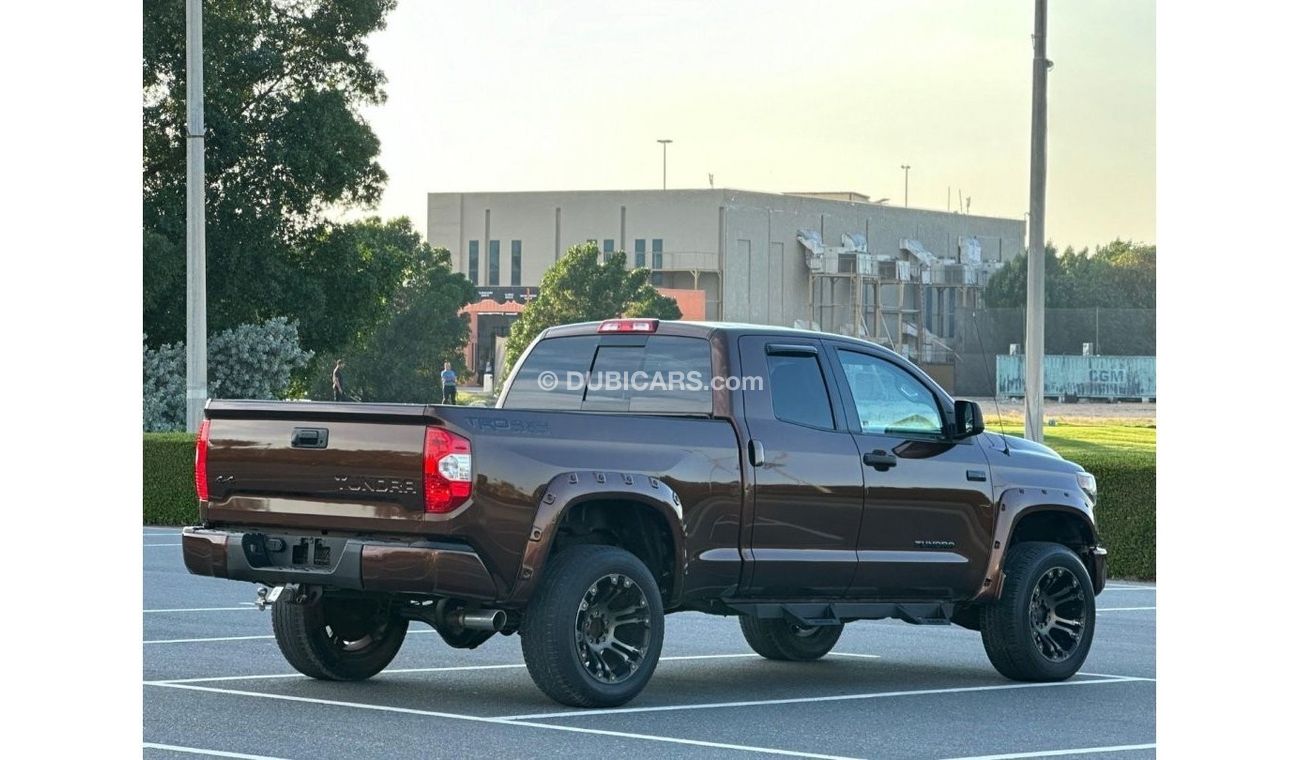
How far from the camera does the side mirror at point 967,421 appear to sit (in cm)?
1197

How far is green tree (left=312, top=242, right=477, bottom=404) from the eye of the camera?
254ft

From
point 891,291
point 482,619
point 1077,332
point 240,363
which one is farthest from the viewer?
point 891,291

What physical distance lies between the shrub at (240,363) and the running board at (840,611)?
27.5 metres

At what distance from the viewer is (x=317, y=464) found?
33.7 ft

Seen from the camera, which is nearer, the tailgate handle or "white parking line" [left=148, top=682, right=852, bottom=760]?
"white parking line" [left=148, top=682, right=852, bottom=760]

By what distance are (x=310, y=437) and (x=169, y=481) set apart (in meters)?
18.0

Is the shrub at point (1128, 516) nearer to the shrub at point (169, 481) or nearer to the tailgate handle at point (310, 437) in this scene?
the shrub at point (169, 481)

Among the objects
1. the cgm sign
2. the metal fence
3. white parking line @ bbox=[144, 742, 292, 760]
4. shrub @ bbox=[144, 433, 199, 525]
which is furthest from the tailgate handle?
the metal fence

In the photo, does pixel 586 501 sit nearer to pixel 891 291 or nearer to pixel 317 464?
pixel 317 464

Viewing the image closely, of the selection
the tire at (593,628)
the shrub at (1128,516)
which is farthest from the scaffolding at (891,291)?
the tire at (593,628)

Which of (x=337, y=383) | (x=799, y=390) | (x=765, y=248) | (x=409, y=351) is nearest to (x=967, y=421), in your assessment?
(x=799, y=390)

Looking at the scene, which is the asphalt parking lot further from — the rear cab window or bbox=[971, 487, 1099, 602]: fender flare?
the rear cab window

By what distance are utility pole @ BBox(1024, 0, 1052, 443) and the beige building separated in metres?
81.6
